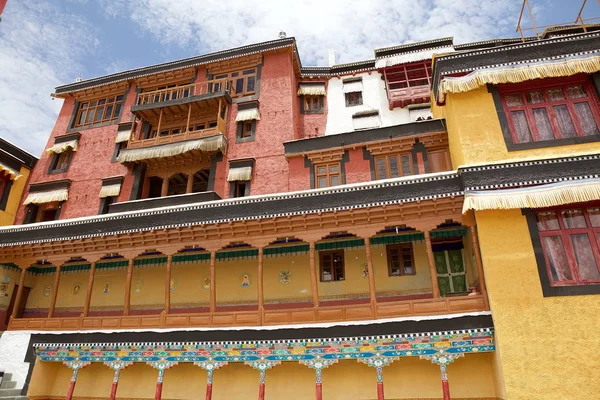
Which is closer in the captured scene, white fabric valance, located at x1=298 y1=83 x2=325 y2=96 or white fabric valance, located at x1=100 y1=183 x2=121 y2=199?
white fabric valance, located at x1=100 y1=183 x2=121 y2=199

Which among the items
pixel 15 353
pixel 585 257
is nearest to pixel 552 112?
pixel 585 257

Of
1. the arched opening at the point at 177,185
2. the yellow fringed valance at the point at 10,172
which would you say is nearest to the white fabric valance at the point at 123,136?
the arched opening at the point at 177,185

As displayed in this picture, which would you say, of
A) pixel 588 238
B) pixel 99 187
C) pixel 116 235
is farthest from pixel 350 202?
pixel 99 187

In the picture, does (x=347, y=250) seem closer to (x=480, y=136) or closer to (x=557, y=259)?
(x=480, y=136)

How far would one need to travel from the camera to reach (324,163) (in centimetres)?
1691

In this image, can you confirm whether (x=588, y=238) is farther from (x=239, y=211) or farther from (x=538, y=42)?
(x=239, y=211)

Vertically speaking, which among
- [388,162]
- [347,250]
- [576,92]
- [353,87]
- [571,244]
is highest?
[353,87]

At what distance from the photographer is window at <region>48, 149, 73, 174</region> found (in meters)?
21.6

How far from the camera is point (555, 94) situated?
470 inches

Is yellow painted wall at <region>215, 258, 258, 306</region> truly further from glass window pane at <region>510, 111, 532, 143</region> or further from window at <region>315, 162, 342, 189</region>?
glass window pane at <region>510, 111, 532, 143</region>

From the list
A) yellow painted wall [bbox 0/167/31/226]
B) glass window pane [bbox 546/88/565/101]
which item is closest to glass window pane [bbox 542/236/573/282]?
glass window pane [bbox 546/88/565/101]

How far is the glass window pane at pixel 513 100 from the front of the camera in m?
12.1

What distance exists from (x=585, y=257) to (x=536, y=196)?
1.86 metres

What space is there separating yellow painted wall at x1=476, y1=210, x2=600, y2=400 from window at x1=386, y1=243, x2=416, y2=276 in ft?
10.9
